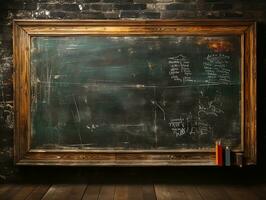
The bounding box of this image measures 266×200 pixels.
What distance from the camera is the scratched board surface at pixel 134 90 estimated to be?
356 centimetres

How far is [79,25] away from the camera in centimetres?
352

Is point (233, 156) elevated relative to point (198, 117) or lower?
lower

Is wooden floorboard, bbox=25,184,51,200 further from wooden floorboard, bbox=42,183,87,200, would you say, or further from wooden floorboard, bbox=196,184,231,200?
wooden floorboard, bbox=196,184,231,200

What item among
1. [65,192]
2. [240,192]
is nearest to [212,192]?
[240,192]

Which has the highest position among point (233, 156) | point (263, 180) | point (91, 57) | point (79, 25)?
point (79, 25)

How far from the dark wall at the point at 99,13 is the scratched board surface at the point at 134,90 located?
246mm

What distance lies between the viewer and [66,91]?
11.7 feet

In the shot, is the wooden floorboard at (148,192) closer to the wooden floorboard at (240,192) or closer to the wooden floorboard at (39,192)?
the wooden floorboard at (240,192)

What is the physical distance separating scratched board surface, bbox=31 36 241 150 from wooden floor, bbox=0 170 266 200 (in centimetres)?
32

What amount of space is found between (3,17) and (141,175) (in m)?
2.18

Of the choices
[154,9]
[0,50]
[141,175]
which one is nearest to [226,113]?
[141,175]

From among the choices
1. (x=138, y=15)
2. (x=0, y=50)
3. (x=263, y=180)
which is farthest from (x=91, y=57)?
(x=263, y=180)

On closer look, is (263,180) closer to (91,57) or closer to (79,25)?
(91,57)

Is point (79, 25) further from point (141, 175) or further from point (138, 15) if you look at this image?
point (141, 175)
